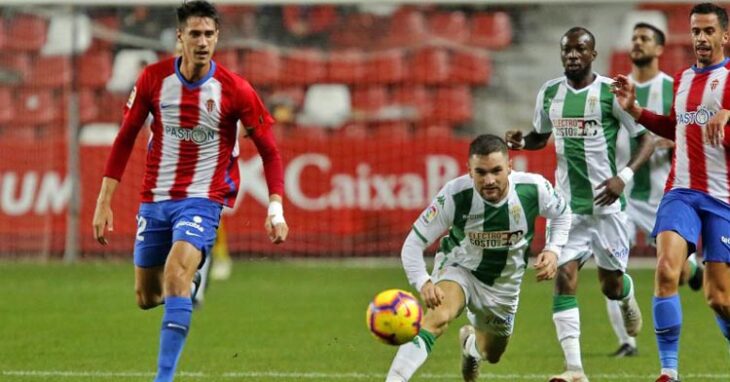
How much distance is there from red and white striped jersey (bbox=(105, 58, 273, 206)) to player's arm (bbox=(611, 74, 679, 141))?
2121mm

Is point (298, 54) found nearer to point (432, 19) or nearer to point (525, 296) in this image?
point (432, 19)

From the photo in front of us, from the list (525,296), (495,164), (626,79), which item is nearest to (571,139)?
(626,79)

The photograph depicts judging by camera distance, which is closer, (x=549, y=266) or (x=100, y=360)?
(x=549, y=266)

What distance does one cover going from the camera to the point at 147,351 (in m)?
10.7

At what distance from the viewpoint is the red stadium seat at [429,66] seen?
19750mm

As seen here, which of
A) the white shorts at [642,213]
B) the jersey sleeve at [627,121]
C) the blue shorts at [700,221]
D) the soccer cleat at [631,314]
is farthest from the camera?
the white shorts at [642,213]

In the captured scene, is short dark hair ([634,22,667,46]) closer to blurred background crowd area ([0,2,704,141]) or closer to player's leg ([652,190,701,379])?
player's leg ([652,190,701,379])

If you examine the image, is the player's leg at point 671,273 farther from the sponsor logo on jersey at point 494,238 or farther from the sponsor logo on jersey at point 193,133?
the sponsor logo on jersey at point 193,133

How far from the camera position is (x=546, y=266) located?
777 centimetres

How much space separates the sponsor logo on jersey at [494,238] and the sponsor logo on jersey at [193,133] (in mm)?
1664

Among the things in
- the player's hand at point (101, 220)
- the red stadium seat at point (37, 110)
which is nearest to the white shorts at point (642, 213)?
the player's hand at point (101, 220)

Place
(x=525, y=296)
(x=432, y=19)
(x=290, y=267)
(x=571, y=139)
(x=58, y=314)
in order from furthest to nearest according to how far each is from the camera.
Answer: (x=432, y=19)
(x=290, y=267)
(x=525, y=296)
(x=58, y=314)
(x=571, y=139)

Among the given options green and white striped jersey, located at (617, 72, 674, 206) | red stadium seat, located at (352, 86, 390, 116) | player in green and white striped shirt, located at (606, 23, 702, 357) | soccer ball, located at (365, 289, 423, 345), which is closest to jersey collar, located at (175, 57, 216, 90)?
soccer ball, located at (365, 289, 423, 345)

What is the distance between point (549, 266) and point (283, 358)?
3.14m
